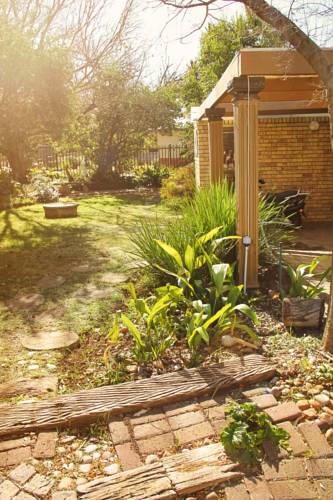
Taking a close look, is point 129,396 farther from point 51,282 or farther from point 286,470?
point 51,282

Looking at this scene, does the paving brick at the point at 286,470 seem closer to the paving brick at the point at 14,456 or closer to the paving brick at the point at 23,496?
the paving brick at the point at 23,496

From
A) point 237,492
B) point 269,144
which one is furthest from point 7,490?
point 269,144

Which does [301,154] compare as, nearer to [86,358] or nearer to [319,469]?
[86,358]

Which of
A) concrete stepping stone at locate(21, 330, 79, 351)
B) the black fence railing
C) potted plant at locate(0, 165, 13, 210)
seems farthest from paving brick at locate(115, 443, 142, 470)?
the black fence railing

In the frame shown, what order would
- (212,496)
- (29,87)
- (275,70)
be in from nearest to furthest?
(212,496) < (275,70) < (29,87)

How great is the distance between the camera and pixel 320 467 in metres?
2.05

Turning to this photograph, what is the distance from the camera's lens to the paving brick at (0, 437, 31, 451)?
231 centimetres

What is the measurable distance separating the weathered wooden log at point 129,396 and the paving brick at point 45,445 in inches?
2.1

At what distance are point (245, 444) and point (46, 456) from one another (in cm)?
101

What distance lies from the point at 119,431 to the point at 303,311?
1.83m

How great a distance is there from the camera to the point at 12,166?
15148mm

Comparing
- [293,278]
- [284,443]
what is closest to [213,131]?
[293,278]

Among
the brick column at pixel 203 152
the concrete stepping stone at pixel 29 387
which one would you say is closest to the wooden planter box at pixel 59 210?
the brick column at pixel 203 152

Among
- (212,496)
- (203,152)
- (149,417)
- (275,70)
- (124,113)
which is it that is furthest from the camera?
(124,113)
